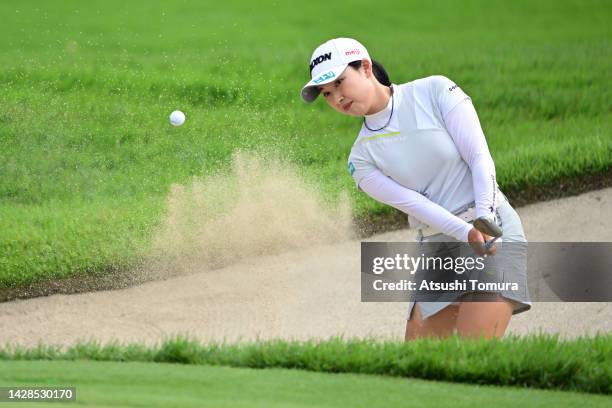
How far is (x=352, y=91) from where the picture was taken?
13.8 ft

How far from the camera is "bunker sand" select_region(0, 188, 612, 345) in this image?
6164 millimetres

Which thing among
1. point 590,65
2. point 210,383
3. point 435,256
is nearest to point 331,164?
point 590,65

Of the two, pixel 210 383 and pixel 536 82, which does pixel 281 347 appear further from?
pixel 536 82

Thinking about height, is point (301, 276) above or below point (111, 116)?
below

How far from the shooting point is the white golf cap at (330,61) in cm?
416

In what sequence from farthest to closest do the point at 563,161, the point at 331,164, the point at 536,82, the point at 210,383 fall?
the point at 536,82 → the point at 331,164 → the point at 563,161 → the point at 210,383

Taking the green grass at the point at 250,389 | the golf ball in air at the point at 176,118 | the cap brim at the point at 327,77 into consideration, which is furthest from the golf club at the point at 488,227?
the golf ball in air at the point at 176,118

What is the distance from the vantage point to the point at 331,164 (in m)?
8.19

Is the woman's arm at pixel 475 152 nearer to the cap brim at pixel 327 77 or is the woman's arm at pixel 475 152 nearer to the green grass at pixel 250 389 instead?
the cap brim at pixel 327 77

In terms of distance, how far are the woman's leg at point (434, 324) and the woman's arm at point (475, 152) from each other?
51 cm

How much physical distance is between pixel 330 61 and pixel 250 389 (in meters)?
1.20

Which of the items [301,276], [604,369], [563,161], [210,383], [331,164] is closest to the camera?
[210,383]

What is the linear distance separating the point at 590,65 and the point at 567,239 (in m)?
3.36

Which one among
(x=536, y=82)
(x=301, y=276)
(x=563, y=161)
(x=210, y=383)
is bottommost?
(x=210, y=383)
